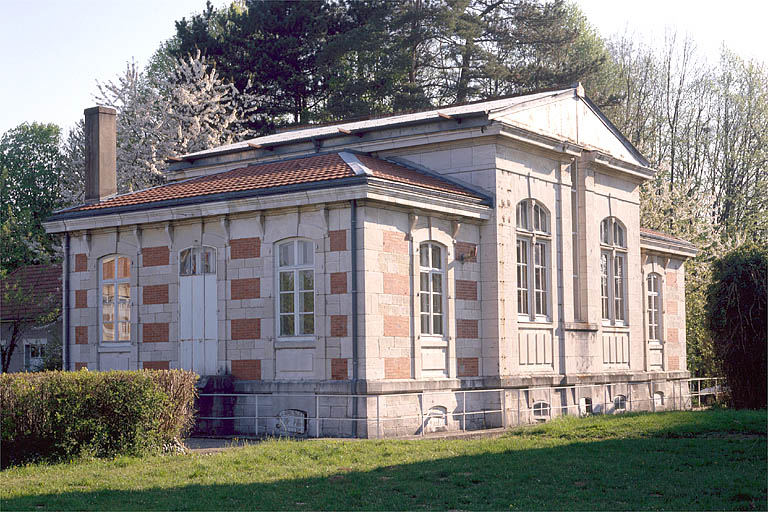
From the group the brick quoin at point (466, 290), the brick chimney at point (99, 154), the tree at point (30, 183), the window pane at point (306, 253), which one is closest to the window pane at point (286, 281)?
the window pane at point (306, 253)

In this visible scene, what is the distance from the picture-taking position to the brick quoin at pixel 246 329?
68.9ft

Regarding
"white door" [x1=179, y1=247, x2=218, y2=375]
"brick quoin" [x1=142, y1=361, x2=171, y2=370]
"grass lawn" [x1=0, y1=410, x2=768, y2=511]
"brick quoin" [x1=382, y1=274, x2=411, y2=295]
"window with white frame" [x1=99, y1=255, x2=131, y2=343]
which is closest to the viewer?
"grass lawn" [x1=0, y1=410, x2=768, y2=511]

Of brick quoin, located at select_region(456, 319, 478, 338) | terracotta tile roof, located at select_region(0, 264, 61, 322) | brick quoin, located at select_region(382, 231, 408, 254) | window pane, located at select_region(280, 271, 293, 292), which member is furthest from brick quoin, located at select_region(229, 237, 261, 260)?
terracotta tile roof, located at select_region(0, 264, 61, 322)

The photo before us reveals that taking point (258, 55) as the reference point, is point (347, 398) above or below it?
below

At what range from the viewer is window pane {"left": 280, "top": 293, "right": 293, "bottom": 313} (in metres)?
20.7

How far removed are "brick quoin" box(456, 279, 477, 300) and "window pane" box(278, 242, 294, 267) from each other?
368 cm

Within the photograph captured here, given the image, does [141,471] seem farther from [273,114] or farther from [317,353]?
[273,114]

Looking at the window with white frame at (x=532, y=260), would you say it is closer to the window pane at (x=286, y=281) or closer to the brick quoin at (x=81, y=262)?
the window pane at (x=286, y=281)

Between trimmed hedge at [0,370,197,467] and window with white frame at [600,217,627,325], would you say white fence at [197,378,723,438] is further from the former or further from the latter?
window with white frame at [600,217,627,325]

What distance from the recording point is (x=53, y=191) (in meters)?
46.6

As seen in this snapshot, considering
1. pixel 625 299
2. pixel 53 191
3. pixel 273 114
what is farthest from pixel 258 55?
pixel 625 299

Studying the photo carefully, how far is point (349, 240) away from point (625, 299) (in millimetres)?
11025

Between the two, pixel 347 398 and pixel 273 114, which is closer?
pixel 347 398

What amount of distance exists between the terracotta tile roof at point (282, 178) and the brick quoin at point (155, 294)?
6.10ft
